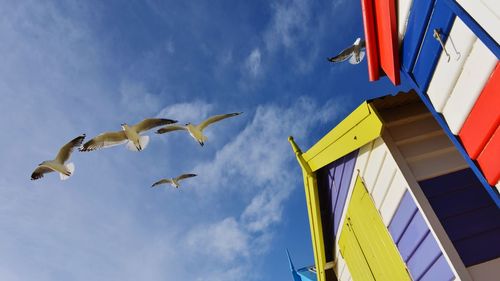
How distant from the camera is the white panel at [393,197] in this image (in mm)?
3816

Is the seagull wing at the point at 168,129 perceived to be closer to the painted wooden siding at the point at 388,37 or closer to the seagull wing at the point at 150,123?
the seagull wing at the point at 150,123

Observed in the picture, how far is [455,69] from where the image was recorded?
246 cm

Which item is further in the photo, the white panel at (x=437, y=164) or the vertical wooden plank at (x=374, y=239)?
the vertical wooden plank at (x=374, y=239)

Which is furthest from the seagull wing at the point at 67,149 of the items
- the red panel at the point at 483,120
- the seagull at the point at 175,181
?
the red panel at the point at 483,120

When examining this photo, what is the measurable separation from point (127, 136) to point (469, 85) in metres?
7.12

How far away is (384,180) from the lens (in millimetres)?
4117

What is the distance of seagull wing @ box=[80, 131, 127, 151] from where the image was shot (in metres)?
7.81

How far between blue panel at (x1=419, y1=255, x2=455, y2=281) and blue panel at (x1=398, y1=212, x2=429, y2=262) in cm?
27

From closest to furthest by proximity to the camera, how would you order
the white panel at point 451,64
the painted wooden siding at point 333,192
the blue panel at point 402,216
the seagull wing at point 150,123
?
the white panel at point 451,64 < the blue panel at point 402,216 < the painted wooden siding at point 333,192 < the seagull wing at point 150,123

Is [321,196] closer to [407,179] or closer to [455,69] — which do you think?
[407,179]

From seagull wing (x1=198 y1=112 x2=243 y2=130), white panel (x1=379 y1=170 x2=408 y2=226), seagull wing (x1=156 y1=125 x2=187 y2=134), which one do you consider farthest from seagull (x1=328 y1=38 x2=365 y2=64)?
seagull wing (x1=156 y1=125 x2=187 y2=134)

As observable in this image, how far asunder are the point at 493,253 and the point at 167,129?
248 inches

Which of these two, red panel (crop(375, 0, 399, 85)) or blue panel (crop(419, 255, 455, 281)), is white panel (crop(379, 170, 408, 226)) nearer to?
blue panel (crop(419, 255, 455, 281))

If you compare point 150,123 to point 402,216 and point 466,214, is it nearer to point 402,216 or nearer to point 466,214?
point 402,216
